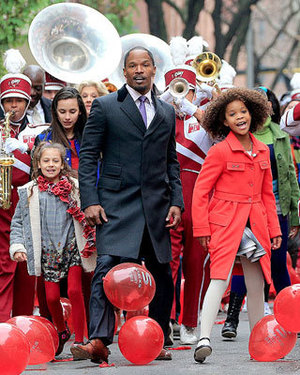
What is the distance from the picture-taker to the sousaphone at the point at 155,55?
1141 centimetres

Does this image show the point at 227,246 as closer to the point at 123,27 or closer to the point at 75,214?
the point at 75,214

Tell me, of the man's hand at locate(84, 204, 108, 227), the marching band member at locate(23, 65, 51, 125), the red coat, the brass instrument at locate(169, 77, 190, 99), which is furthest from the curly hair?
the marching band member at locate(23, 65, 51, 125)

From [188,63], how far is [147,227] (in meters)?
2.82

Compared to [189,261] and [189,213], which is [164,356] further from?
[189,213]

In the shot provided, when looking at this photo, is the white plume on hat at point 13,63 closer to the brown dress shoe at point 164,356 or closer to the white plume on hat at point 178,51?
the white plume on hat at point 178,51

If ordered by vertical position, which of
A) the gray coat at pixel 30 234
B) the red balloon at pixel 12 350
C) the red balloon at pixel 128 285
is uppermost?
the gray coat at pixel 30 234

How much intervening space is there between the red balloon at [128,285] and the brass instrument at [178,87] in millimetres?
2068

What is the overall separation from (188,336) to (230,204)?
4.89 ft

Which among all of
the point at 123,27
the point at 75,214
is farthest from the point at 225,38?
the point at 75,214

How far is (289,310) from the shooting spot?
739 cm

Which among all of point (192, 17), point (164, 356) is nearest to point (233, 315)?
point (164, 356)

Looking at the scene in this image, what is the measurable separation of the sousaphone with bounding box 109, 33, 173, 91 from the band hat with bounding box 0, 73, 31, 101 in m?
1.92

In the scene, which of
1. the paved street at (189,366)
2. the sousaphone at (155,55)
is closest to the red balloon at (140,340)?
the paved street at (189,366)

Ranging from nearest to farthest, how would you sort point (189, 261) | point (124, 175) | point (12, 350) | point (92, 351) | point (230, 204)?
point (12, 350)
point (92, 351)
point (124, 175)
point (230, 204)
point (189, 261)
